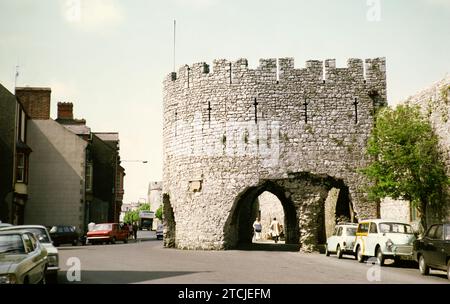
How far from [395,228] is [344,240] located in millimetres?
2845

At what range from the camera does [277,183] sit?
2475 centimetres

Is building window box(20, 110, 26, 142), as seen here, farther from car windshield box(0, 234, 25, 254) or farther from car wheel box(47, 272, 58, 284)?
car windshield box(0, 234, 25, 254)

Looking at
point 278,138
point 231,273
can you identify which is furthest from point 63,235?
point 231,273

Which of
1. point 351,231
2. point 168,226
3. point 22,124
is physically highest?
point 22,124

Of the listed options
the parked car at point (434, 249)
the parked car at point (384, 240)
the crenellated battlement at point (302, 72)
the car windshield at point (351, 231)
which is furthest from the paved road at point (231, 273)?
the crenellated battlement at point (302, 72)

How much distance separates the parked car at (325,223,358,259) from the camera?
2067 centimetres

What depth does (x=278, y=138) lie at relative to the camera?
24.8m

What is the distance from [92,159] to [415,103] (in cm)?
3253

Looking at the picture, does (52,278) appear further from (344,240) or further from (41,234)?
(344,240)

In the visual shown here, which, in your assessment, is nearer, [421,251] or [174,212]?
[421,251]

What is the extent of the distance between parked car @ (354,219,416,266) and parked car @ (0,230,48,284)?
10170mm

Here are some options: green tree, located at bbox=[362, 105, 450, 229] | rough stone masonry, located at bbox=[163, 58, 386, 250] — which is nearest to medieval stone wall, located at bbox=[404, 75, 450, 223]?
green tree, located at bbox=[362, 105, 450, 229]
